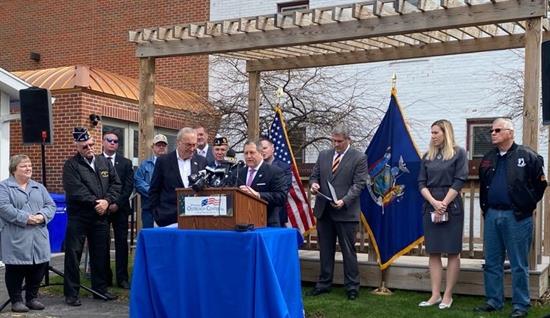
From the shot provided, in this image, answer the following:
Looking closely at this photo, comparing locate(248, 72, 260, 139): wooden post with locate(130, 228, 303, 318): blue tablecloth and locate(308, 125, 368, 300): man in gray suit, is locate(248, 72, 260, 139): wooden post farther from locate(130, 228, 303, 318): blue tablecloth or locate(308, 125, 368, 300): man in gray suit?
locate(130, 228, 303, 318): blue tablecloth

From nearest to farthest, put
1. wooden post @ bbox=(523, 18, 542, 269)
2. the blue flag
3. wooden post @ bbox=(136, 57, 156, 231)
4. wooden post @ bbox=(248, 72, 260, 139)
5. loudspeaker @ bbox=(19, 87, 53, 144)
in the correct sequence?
wooden post @ bbox=(523, 18, 542, 269) < the blue flag < loudspeaker @ bbox=(19, 87, 53, 144) < wooden post @ bbox=(136, 57, 156, 231) < wooden post @ bbox=(248, 72, 260, 139)

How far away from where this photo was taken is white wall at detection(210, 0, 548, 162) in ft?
46.0

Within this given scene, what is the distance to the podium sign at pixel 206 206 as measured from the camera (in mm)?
5410

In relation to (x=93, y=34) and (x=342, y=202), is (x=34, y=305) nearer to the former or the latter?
(x=342, y=202)

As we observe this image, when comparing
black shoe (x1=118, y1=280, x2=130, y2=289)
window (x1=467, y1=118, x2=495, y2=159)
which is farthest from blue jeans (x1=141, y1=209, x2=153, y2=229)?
window (x1=467, y1=118, x2=495, y2=159)

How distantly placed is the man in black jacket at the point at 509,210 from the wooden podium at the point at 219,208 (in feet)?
8.14

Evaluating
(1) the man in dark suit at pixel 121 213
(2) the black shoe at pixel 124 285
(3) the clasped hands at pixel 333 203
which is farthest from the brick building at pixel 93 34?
(3) the clasped hands at pixel 333 203

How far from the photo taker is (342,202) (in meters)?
7.21

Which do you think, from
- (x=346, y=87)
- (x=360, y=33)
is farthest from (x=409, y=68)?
(x=360, y=33)

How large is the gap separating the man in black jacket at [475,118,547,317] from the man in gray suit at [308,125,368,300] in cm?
139

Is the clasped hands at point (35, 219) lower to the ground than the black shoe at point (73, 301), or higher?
higher

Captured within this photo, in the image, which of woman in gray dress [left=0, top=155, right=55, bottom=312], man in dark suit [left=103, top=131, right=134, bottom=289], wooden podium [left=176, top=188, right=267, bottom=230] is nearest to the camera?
wooden podium [left=176, top=188, right=267, bottom=230]

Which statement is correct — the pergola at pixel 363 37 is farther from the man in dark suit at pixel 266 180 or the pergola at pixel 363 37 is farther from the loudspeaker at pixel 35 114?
the man in dark suit at pixel 266 180

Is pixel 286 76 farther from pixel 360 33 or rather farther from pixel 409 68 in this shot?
pixel 360 33
